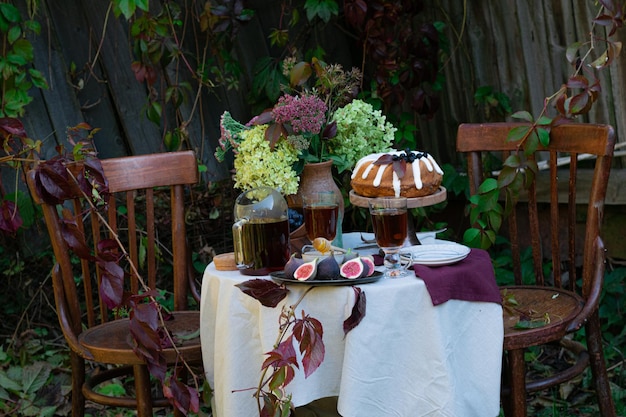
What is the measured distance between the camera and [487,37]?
180 inches

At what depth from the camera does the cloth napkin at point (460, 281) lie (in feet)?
7.85

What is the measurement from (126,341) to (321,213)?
2.75 ft

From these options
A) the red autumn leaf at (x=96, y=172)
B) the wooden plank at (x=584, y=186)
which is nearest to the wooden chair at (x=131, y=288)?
the red autumn leaf at (x=96, y=172)

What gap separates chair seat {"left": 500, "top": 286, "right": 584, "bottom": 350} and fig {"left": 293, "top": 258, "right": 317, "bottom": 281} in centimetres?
65

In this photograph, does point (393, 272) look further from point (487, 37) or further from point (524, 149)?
point (487, 37)

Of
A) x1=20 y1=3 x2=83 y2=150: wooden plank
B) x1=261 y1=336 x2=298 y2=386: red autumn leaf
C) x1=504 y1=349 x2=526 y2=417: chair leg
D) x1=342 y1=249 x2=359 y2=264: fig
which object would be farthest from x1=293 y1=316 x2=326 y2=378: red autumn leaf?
x1=20 y1=3 x2=83 y2=150: wooden plank

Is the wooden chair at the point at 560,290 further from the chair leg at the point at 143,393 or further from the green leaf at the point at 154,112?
the green leaf at the point at 154,112

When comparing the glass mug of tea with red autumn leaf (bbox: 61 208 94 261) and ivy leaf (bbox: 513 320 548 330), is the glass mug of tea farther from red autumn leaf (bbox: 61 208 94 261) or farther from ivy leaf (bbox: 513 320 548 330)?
ivy leaf (bbox: 513 320 548 330)

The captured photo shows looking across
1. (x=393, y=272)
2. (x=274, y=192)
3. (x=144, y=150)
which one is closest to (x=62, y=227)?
(x=274, y=192)

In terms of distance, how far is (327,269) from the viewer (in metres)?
2.39

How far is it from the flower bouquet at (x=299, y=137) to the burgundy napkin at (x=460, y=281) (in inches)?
19.6

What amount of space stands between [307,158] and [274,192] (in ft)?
0.58

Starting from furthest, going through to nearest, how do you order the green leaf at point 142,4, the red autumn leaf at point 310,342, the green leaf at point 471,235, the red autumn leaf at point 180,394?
the green leaf at point 142,4 < the green leaf at point 471,235 < the red autumn leaf at point 180,394 < the red autumn leaf at point 310,342

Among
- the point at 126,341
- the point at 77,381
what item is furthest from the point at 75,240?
the point at 77,381
